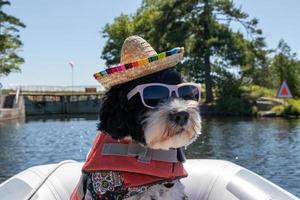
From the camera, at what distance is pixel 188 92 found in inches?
97.3

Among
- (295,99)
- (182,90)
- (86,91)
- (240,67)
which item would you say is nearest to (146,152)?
(182,90)

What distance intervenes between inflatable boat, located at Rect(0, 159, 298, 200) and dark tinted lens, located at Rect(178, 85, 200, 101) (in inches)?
37.3

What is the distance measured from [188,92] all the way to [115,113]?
0.35m

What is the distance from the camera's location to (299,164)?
11578 millimetres

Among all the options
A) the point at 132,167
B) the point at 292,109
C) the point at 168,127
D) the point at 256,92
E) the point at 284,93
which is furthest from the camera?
the point at 256,92

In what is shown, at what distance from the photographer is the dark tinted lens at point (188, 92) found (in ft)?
8.05

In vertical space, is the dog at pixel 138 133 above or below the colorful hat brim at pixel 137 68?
below

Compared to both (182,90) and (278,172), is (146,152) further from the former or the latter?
(278,172)

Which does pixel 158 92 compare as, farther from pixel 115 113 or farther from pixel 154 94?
pixel 115 113

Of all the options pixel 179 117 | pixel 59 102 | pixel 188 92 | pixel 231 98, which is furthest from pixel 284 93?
pixel 179 117

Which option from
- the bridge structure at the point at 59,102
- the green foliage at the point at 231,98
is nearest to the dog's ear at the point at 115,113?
the green foliage at the point at 231,98

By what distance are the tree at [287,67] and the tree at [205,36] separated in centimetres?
117

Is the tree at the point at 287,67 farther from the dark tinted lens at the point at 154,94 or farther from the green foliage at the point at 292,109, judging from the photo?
the dark tinted lens at the point at 154,94


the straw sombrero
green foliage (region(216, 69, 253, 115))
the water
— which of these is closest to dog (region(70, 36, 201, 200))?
the straw sombrero
